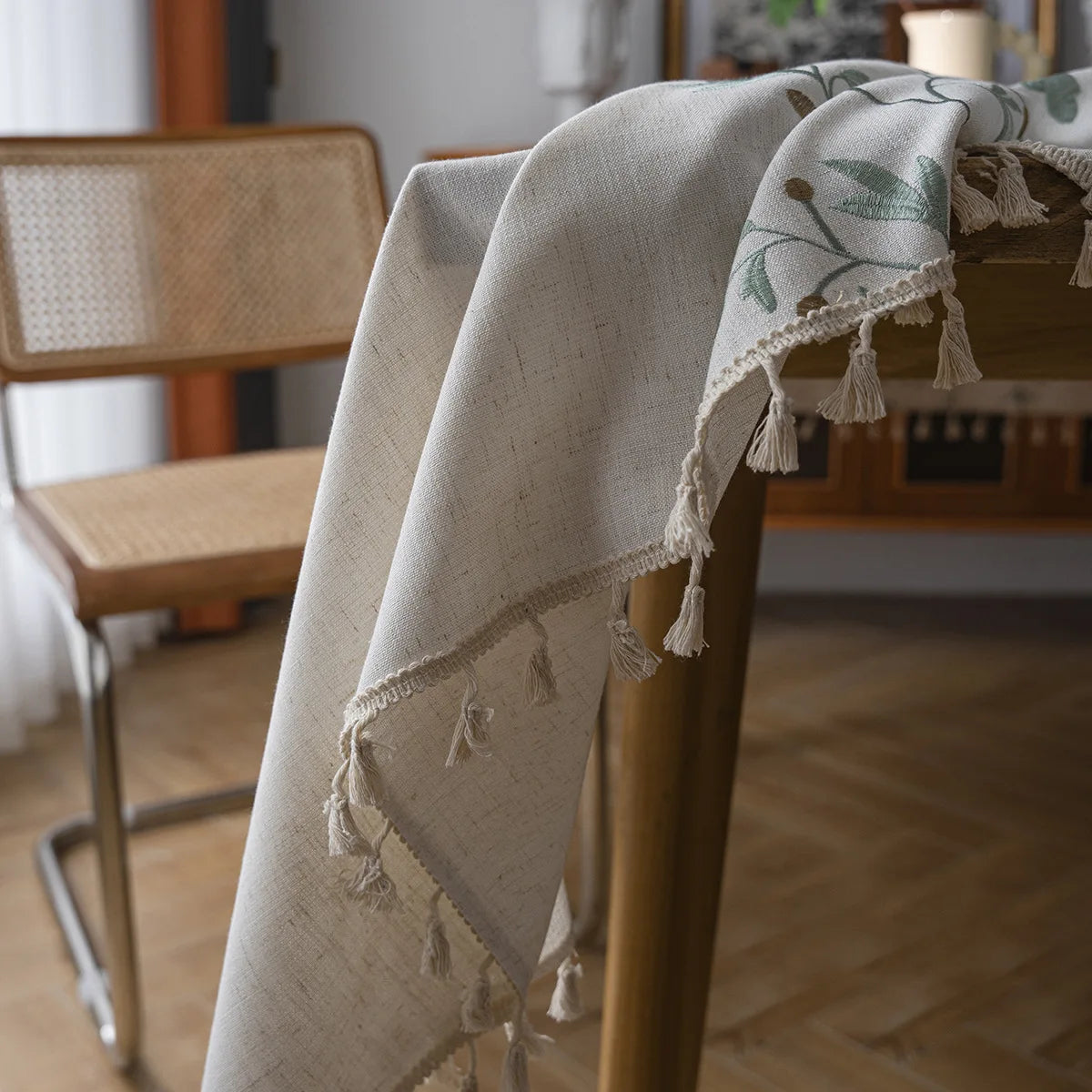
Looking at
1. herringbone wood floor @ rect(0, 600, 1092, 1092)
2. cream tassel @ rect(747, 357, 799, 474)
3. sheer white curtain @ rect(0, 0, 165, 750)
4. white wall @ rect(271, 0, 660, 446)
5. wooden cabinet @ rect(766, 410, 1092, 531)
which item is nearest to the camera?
cream tassel @ rect(747, 357, 799, 474)

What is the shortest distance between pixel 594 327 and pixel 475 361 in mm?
59

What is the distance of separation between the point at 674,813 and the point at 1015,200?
1.22 feet

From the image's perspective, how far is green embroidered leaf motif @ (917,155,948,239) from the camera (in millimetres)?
608

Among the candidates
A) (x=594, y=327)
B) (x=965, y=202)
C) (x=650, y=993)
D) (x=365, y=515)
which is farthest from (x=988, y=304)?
(x=650, y=993)

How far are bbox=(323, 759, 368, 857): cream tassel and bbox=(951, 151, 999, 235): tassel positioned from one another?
379 millimetres

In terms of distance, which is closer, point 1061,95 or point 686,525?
point 686,525

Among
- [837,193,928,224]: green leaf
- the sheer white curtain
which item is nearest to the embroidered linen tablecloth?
[837,193,928,224]: green leaf

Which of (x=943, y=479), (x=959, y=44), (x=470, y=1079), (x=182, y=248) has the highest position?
(x=959, y=44)

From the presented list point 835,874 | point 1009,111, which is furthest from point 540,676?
point 835,874

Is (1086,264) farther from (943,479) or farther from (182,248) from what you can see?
(943,479)

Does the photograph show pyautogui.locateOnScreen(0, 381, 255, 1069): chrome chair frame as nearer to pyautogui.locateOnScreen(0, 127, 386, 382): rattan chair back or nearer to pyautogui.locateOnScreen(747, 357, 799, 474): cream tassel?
pyautogui.locateOnScreen(0, 127, 386, 382): rattan chair back

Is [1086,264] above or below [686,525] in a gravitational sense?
above

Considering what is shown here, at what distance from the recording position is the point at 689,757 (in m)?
0.79

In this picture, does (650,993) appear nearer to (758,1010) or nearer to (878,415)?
(878,415)
